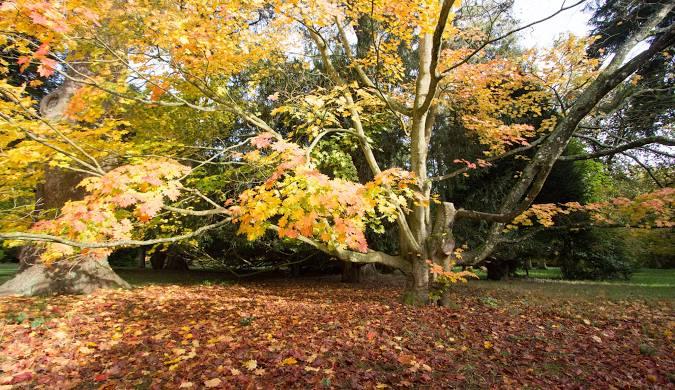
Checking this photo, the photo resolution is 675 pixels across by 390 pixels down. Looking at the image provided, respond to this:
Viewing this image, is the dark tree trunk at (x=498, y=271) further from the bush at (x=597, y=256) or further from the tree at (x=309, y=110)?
the tree at (x=309, y=110)

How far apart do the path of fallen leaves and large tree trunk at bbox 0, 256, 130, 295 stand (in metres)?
1.13

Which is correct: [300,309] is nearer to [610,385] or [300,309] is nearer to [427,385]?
[427,385]

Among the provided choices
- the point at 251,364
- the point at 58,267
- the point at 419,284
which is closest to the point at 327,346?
the point at 251,364

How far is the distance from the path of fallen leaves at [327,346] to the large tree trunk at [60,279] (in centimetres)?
113

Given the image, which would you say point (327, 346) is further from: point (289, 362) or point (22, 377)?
point (22, 377)

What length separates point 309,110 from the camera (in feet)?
22.4

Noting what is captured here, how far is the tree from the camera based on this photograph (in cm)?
372

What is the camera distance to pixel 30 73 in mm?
13875

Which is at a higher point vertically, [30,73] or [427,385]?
[30,73]

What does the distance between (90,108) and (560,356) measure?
8.57 meters

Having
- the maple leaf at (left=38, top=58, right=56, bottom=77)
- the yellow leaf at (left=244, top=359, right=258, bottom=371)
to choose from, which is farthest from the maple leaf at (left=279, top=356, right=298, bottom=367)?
the maple leaf at (left=38, top=58, right=56, bottom=77)

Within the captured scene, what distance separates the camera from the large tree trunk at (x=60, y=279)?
8.42 m

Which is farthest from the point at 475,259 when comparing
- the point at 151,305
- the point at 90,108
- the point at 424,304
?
the point at 90,108

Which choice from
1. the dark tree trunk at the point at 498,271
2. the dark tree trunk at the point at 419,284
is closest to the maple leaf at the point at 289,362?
the dark tree trunk at the point at 419,284
